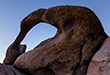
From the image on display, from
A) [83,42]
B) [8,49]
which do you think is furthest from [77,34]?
[8,49]

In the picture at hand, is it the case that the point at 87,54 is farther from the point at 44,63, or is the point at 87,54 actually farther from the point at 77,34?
the point at 44,63

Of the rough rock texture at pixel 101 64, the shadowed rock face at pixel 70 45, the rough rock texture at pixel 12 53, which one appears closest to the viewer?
the rough rock texture at pixel 101 64

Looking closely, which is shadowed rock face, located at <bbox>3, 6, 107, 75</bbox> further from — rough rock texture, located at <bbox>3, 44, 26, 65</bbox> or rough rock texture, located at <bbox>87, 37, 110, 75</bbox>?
rough rock texture, located at <bbox>3, 44, 26, 65</bbox>

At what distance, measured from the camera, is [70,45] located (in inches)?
190

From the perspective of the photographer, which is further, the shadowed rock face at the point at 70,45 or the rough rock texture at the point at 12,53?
the rough rock texture at the point at 12,53

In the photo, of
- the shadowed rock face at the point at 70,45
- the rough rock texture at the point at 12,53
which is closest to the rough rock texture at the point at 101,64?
the shadowed rock face at the point at 70,45

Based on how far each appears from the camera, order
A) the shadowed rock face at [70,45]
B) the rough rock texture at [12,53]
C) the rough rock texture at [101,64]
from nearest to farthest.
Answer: the rough rock texture at [101,64]
the shadowed rock face at [70,45]
the rough rock texture at [12,53]

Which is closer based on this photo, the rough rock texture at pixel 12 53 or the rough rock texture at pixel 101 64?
the rough rock texture at pixel 101 64

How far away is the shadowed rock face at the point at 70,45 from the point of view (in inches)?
186

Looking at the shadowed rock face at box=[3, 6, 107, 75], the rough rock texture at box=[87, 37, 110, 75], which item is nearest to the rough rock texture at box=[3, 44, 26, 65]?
the shadowed rock face at box=[3, 6, 107, 75]

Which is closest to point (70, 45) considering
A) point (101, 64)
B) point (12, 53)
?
point (101, 64)

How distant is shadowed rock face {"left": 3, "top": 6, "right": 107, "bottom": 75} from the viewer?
4719mm

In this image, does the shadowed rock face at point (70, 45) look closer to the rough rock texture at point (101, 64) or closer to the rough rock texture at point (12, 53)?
the rough rock texture at point (101, 64)

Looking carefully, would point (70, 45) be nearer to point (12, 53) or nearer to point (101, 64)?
point (101, 64)
